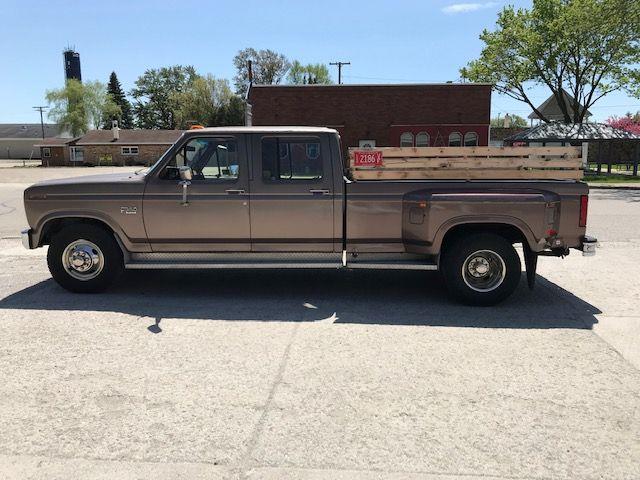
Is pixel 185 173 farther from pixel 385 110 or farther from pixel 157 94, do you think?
pixel 157 94

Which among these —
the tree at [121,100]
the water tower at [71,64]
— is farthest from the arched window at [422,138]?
the water tower at [71,64]

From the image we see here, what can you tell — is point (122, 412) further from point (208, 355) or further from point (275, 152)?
point (275, 152)

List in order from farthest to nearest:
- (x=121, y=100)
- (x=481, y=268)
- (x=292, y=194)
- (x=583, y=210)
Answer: (x=121, y=100), (x=292, y=194), (x=481, y=268), (x=583, y=210)

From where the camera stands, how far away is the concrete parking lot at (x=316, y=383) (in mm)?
3162

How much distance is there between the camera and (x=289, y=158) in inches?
249

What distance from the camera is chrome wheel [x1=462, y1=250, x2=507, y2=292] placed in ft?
19.8

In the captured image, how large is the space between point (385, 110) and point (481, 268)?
31936 mm

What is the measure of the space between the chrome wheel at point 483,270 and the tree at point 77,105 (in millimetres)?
93115

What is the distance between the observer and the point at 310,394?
13.0 feet

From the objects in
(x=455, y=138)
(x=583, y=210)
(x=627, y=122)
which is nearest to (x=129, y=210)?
(x=583, y=210)

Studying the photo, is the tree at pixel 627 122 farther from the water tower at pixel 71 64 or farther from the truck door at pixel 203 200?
the water tower at pixel 71 64

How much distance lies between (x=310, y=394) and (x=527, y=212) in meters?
3.25

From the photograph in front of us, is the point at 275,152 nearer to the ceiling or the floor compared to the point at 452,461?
nearer to the ceiling

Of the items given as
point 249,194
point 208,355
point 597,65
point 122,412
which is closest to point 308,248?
point 249,194
